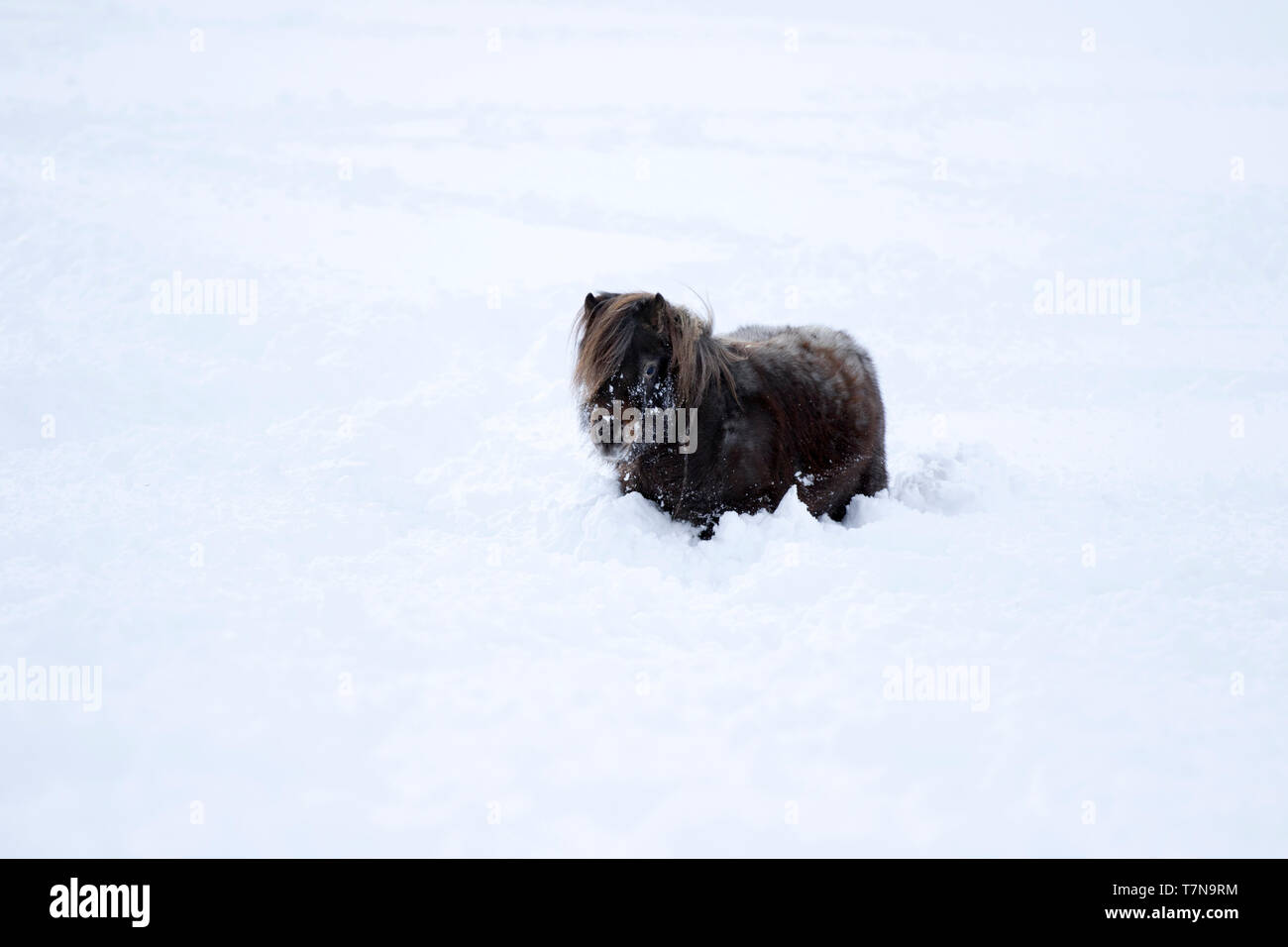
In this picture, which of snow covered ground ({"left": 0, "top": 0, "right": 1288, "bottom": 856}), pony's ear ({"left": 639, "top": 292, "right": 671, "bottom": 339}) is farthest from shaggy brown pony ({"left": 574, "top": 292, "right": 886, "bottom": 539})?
snow covered ground ({"left": 0, "top": 0, "right": 1288, "bottom": 856})

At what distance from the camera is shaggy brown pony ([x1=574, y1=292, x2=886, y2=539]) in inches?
203

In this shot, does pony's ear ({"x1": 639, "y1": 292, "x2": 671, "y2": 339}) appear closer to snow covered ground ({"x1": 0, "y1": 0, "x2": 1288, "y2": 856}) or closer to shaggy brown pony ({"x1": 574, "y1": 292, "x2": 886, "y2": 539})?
shaggy brown pony ({"x1": 574, "y1": 292, "x2": 886, "y2": 539})

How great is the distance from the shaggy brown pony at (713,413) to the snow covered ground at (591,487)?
26 cm

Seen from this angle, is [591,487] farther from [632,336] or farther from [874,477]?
[874,477]

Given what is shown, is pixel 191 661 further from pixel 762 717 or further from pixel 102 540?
pixel 762 717

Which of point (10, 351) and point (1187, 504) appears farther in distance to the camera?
point (10, 351)

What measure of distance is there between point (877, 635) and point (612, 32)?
2218 centimetres

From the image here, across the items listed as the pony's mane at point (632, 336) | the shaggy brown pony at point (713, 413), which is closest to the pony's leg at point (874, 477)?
the shaggy brown pony at point (713, 413)

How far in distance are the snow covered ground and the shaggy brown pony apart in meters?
0.26

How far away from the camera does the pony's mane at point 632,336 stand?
16.8 ft

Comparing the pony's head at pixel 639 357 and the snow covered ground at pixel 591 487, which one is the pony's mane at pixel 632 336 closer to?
the pony's head at pixel 639 357

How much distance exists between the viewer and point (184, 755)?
3.27 meters

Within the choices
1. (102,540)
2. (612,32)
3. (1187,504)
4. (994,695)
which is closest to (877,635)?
(994,695)

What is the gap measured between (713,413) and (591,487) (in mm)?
946
